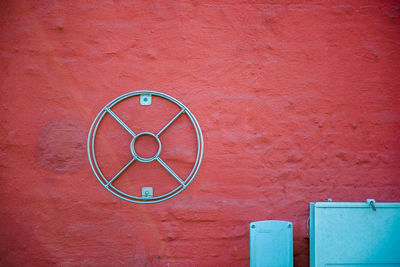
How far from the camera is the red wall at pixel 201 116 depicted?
2.02 meters

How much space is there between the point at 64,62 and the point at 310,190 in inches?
83.9

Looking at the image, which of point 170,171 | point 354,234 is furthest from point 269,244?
point 170,171

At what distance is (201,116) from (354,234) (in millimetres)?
1373

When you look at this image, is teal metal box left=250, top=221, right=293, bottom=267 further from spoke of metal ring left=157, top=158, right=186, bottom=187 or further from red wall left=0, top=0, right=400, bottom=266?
spoke of metal ring left=157, top=158, right=186, bottom=187

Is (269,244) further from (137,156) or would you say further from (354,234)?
(137,156)

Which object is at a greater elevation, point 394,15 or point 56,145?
point 394,15

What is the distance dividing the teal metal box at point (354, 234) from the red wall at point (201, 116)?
213 millimetres

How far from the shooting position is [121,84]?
6.75 ft

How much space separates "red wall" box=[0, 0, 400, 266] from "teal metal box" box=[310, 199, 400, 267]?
8.4 inches

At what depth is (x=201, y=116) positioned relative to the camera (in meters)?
2.07

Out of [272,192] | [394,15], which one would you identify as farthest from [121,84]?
[394,15]

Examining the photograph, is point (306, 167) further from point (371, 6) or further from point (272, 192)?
point (371, 6)

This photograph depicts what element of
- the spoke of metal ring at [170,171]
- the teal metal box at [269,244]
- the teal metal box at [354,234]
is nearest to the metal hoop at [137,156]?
the spoke of metal ring at [170,171]

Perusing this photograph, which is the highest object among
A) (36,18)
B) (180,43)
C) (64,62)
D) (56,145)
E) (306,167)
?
(36,18)
